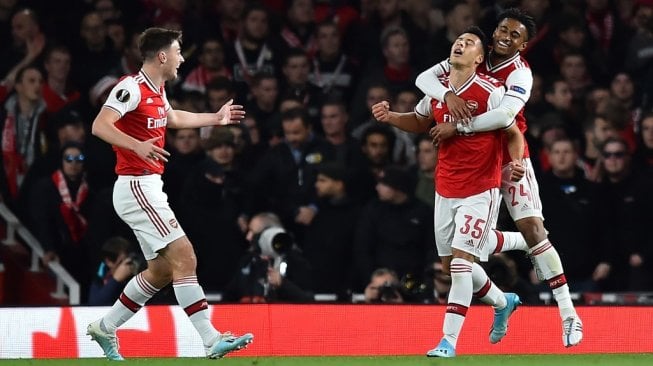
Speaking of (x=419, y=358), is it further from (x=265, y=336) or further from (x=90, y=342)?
(x=90, y=342)

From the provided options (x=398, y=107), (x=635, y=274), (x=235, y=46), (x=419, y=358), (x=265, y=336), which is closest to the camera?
(x=419, y=358)

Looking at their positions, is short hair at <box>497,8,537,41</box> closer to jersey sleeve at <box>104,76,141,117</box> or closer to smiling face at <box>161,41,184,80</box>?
smiling face at <box>161,41,184,80</box>

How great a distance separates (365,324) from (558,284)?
1647 mm

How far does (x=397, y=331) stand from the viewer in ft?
42.3

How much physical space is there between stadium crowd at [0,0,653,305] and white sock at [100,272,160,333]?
8.05 feet

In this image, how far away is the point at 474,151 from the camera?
38.1 feet

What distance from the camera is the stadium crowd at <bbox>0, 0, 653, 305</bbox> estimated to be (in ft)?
48.9

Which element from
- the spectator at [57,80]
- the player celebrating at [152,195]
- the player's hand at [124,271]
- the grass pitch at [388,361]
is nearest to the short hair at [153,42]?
Answer: the player celebrating at [152,195]

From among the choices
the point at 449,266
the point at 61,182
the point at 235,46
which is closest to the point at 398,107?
the point at 235,46

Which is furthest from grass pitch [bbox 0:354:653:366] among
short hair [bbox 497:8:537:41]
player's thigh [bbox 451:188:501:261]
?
short hair [bbox 497:8:537:41]

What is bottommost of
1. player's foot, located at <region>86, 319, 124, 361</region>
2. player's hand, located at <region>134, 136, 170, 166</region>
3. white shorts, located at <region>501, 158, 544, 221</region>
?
player's foot, located at <region>86, 319, 124, 361</region>

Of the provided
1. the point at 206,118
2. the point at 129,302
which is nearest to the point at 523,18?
the point at 206,118

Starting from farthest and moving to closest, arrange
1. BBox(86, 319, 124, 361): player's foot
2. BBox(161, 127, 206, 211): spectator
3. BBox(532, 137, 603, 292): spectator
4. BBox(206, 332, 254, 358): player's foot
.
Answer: BBox(161, 127, 206, 211): spectator, BBox(532, 137, 603, 292): spectator, BBox(86, 319, 124, 361): player's foot, BBox(206, 332, 254, 358): player's foot

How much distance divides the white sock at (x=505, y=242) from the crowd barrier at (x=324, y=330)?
2.87ft
